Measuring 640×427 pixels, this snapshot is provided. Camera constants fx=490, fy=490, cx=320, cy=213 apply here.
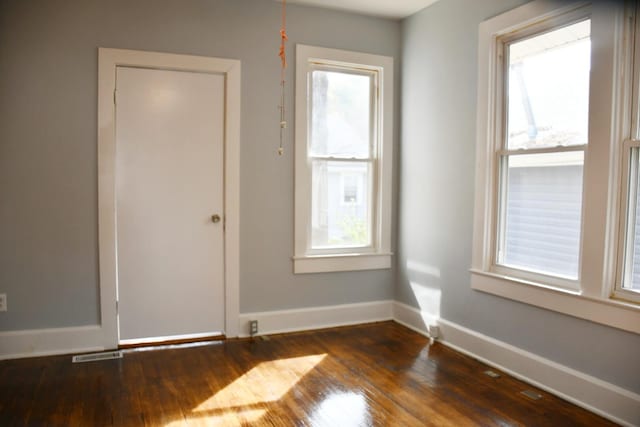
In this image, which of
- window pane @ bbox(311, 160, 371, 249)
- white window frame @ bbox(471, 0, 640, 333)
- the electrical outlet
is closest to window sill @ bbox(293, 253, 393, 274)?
window pane @ bbox(311, 160, 371, 249)

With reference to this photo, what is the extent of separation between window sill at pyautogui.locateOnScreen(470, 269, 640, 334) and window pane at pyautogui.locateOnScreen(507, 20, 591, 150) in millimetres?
872

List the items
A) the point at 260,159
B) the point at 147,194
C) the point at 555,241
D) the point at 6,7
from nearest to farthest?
the point at 555,241
the point at 6,7
the point at 147,194
the point at 260,159

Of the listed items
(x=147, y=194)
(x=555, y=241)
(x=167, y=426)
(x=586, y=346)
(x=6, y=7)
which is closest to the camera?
(x=167, y=426)

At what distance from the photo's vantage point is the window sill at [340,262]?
4.10 m

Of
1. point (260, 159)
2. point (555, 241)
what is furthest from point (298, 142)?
point (555, 241)

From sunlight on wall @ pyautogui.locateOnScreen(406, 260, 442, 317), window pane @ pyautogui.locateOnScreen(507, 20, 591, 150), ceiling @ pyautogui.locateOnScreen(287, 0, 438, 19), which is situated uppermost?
ceiling @ pyautogui.locateOnScreen(287, 0, 438, 19)

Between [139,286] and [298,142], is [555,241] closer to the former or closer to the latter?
[298,142]

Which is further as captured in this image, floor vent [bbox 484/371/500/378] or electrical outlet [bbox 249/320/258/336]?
electrical outlet [bbox 249/320/258/336]

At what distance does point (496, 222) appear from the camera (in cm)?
338

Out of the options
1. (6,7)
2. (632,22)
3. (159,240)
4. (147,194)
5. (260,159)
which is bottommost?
(159,240)

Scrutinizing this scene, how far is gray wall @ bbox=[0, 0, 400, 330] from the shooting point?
3.32 m

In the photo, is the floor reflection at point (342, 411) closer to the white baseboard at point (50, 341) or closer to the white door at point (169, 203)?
the white door at point (169, 203)

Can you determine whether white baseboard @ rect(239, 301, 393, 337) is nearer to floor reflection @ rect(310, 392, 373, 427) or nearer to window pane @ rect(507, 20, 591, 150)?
floor reflection @ rect(310, 392, 373, 427)

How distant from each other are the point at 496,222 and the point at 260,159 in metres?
1.86
